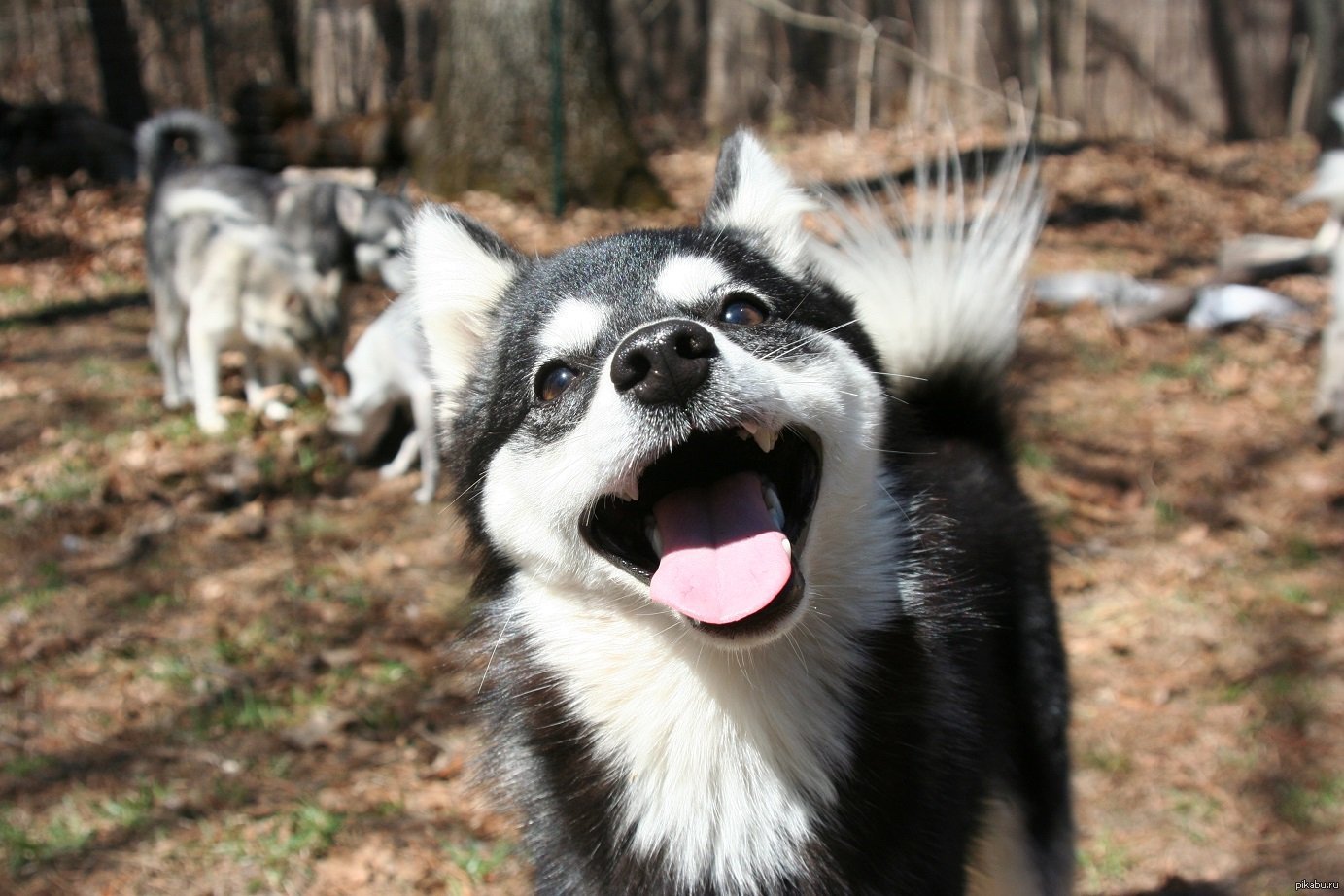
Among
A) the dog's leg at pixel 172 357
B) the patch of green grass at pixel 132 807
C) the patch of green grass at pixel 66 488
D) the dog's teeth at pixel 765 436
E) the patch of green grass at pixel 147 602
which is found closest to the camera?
the dog's teeth at pixel 765 436

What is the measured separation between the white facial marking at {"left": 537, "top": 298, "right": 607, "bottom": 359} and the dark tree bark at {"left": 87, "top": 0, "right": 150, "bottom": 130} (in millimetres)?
11705

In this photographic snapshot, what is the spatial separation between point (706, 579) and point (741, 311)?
2.04ft

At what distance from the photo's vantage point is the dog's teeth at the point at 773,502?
2076 mm

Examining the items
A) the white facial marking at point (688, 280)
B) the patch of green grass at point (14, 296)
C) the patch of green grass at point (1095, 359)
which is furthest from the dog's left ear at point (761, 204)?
the patch of green grass at point (14, 296)

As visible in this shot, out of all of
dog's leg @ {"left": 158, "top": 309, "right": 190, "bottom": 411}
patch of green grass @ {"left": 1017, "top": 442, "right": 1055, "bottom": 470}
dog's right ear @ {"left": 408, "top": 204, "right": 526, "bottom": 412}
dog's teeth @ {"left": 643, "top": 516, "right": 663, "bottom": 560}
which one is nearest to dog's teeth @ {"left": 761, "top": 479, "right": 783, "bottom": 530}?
dog's teeth @ {"left": 643, "top": 516, "right": 663, "bottom": 560}

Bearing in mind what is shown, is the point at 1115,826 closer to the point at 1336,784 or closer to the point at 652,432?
the point at 1336,784

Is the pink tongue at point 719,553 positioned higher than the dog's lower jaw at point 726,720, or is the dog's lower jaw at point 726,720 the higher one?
the pink tongue at point 719,553

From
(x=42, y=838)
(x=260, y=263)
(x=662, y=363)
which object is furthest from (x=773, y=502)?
(x=260, y=263)

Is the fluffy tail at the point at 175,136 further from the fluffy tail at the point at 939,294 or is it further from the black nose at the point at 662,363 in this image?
the black nose at the point at 662,363

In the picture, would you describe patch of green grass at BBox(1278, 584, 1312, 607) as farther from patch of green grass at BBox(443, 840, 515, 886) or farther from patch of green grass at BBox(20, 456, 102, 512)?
patch of green grass at BBox(20, 456, 102, 512)

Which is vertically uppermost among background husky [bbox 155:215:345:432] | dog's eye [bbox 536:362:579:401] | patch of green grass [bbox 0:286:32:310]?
dog's eye [bbox 536:362:579:401]

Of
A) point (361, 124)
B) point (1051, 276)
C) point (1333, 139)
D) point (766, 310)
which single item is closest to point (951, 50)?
point (1333, 139)

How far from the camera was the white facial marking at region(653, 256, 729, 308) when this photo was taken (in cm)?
225

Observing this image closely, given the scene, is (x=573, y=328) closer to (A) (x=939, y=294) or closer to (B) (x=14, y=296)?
(A) (x=939, y=294)
